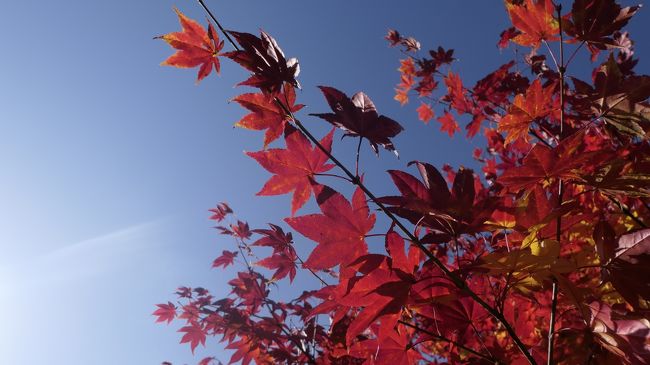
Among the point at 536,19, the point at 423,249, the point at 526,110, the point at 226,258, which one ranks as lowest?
the point at 423,249

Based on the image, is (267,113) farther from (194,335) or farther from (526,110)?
(194,335)

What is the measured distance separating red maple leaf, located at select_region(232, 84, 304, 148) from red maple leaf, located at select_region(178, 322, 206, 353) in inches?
127

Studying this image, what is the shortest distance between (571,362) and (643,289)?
19.6 inches

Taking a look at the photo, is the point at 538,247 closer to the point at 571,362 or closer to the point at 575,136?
the point at 575,136

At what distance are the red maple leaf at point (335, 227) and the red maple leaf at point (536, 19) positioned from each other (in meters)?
1.30

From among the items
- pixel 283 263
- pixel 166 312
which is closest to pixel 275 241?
pixel 283 263

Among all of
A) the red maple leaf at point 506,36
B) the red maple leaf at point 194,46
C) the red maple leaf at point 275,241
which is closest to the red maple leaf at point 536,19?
the red maple leaf at point 194,46

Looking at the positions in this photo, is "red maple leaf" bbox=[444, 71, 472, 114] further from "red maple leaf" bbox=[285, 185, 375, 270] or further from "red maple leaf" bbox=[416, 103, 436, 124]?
"red maple leaf" bbox=[285, 185, 375, 270]

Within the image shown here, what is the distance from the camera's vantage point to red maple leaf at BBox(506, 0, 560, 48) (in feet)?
5.54

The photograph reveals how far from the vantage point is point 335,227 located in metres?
1.03

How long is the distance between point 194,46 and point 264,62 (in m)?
0.50

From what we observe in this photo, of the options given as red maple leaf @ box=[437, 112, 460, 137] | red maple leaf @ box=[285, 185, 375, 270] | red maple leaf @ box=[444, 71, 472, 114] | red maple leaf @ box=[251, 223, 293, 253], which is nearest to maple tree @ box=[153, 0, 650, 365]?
red maple leaf @ box=[285, 185, 375, 270]

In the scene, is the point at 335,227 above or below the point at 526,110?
below

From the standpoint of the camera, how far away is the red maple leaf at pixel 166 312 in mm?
4387
